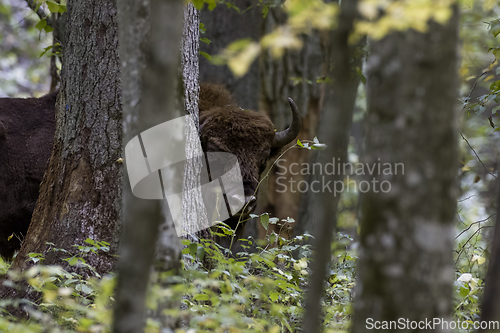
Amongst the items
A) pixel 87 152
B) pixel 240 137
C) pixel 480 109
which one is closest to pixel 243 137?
pixel 240 137

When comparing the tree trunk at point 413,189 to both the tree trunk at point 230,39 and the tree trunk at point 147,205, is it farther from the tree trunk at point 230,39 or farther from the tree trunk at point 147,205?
the tree trunk at point 230,39

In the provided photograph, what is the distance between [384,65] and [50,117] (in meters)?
4.78

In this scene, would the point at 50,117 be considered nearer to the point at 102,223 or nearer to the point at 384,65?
the point at 102,223

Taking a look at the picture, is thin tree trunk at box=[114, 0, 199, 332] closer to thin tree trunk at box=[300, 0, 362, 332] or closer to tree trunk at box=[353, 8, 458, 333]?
thin tree trunk at box=[300, 0, 362, 332]


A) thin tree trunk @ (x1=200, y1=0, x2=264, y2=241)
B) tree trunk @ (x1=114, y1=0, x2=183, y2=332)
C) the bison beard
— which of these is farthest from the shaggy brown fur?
tree trunk @ (x1=114, y1=0, x2=183, y2=332)

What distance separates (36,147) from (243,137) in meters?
2.64

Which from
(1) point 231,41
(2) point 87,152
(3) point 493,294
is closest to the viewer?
(3) point 493,294

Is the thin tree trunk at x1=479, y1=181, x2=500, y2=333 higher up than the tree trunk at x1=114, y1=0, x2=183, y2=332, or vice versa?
the tree trunk at x1=114, y1=0, x2=183, y2=332

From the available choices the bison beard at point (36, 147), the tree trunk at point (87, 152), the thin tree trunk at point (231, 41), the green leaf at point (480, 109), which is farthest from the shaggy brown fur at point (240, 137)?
the green leaf at point (480, 109)

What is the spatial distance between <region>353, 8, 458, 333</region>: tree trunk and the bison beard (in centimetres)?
303

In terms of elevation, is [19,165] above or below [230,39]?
below

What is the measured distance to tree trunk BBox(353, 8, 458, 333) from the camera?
1456 millimetres

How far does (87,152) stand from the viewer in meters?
3.32

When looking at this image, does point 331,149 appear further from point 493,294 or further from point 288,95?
point 288,95
